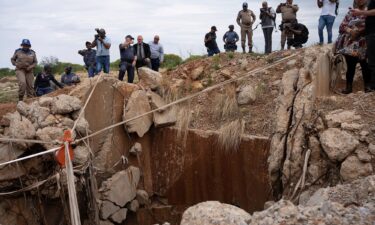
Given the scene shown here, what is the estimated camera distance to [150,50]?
1082 cm

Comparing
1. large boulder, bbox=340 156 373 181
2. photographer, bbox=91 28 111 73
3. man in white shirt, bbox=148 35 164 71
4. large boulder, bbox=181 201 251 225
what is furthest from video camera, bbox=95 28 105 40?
large boulder, bbox=181 201 251 225

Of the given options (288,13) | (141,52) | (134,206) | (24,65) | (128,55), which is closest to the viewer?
(134,206)

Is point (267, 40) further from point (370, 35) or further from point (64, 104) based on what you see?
point (64, 104)

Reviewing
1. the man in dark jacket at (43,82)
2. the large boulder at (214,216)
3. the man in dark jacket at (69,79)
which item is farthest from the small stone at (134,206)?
the large boulder at (214,216)

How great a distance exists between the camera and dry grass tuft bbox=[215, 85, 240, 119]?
353 inches

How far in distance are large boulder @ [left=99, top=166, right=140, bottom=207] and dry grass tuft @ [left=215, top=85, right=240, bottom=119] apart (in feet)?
6.75

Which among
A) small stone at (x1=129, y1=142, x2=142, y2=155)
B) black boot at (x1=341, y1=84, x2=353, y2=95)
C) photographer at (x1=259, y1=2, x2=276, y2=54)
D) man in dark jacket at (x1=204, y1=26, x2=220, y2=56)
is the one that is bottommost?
small stone at (x1=129, y1=142, x2=142, y2=155)

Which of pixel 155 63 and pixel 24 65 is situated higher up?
pixel 24 65

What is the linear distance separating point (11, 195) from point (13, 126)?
1.21 meters

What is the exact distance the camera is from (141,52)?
1050 cm

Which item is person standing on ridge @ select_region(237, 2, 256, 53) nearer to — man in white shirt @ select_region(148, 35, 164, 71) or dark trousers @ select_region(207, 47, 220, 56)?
dark trousers @ select_region(207, 47, 220, 56)

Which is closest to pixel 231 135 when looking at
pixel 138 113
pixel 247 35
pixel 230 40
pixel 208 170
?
pixel 208 170

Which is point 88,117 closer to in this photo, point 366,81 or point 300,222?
point 366,81

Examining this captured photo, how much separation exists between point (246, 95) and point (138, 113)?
226cm
